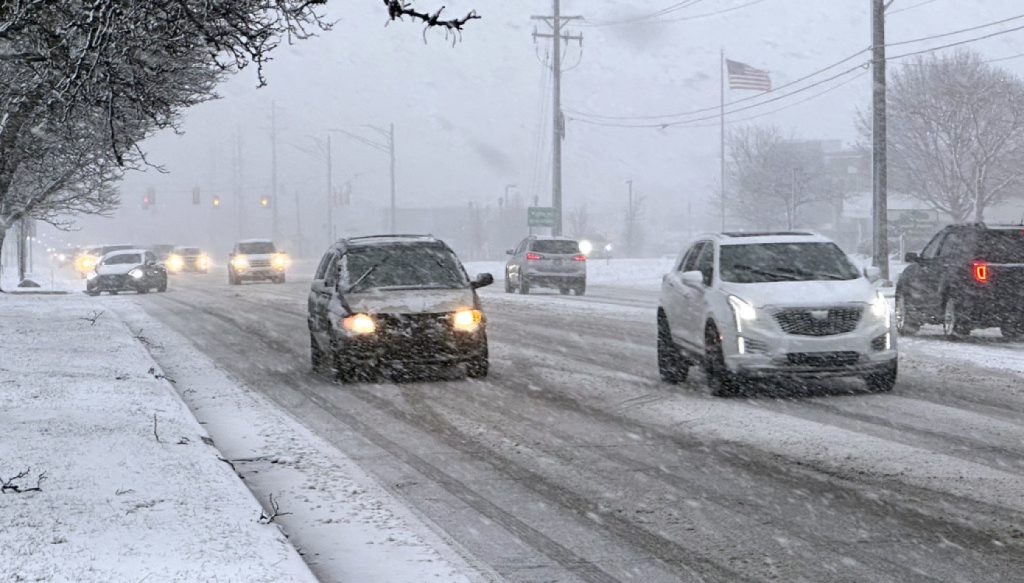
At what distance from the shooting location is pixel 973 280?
17.1 metres

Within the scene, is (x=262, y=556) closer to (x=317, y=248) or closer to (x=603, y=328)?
(x=603, y=328)

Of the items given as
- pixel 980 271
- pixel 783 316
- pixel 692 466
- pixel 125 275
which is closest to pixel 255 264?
pixel 125 275

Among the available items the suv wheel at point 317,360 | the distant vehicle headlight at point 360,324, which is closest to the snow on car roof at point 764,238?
the distant vehicle headlight at point 360,324

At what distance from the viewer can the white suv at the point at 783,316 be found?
442 inches

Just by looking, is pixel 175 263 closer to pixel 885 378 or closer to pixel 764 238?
pixel 764 238

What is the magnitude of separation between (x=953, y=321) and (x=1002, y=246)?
132 centimetres

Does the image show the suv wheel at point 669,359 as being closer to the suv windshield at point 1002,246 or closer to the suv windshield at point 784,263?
the suv windshield at point 784,263

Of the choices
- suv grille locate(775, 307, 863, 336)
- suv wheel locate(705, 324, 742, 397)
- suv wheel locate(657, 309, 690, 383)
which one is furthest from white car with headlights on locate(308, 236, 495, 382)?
suv grille locate(775, 307, 863, 336)

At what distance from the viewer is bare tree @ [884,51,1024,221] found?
58.1 m

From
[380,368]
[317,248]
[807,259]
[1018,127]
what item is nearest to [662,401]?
[807,259]

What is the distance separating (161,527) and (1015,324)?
1474 cm

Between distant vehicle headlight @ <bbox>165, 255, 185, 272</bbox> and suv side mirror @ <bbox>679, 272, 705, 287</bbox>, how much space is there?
5253 cm

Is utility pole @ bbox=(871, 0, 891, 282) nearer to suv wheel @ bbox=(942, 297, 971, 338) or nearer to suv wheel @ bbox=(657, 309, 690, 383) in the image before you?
suv wheel @ bbox=(942, 297, 971, 338)

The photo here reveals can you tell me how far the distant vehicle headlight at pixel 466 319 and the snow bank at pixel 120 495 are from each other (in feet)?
10.4
